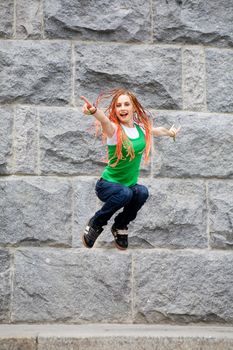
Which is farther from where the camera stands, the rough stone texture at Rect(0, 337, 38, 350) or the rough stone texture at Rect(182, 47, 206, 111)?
the rough stone texture at Rect(182, 47, 206, 111)

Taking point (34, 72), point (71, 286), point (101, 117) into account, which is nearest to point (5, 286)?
point (71, 286)

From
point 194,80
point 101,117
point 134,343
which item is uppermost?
point 194,80

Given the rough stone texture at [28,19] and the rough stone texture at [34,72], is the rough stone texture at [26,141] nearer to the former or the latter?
the rough stone texture at [34,72]

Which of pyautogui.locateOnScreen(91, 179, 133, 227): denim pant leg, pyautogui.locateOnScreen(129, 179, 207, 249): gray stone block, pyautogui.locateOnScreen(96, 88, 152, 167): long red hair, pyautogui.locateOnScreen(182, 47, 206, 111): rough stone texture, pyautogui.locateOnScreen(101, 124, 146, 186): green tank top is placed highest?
pyautogui.locateOnScreen(182, 47, 206, 111): rough stone texture

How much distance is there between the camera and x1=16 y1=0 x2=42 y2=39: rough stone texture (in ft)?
19.3

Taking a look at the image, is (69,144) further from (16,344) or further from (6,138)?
(16,344)

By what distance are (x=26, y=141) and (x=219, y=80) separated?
1.61 metres

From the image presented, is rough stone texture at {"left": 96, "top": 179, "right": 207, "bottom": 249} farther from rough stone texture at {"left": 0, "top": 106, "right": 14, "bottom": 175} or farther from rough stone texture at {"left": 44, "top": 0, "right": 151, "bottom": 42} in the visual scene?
rough stone texture at {"left": 44, "top": 0, "right": 151, "bottom": 42}

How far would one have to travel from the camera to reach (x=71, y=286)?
18.3 ft

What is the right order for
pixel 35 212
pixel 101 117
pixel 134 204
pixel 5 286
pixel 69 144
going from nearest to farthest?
pixel 101 117 < pixel 134 204 < pixel 5 286 < pixel 35 212 < pixel 69 144

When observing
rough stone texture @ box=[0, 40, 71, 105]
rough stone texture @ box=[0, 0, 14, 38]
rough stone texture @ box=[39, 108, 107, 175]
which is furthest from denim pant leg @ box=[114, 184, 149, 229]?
rough stone texture @ box=[0, 0, 14, 38]

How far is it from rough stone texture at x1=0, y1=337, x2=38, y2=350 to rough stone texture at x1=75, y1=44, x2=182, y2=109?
194 cm

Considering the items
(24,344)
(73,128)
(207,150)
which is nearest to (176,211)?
(207,150)

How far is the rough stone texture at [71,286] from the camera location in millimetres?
5547
